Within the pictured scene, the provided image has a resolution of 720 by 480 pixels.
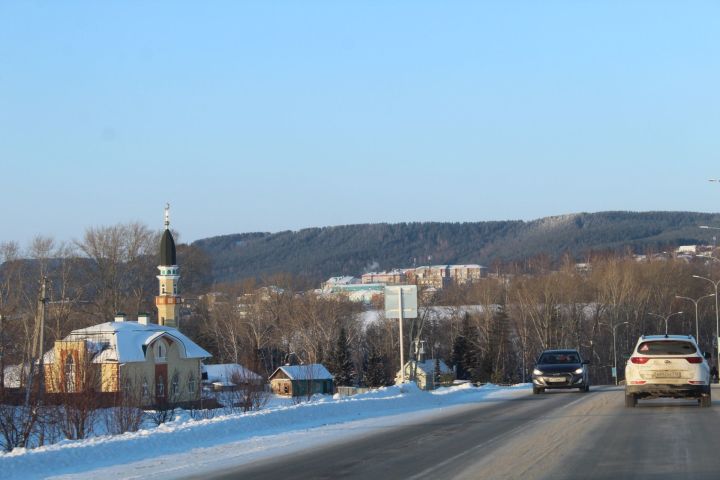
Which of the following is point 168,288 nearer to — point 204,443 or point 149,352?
point 149,352

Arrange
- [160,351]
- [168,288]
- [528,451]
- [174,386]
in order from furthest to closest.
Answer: [168,288] < [160,351] < [174,386] < [528,451]

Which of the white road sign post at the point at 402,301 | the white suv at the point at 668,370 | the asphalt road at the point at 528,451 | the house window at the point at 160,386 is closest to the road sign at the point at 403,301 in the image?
the white road sign post at the point at 402,301

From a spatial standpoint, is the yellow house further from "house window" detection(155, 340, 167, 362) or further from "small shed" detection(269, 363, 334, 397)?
"small shed" detection(269, 363, 334, 397)

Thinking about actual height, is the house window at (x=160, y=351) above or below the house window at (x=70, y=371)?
below

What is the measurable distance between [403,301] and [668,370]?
813 inches

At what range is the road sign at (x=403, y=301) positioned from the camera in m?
44.9

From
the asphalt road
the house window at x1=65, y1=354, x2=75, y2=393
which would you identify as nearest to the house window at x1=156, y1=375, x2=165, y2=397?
the house window at x1=65, y1=354, x2=75, y2=393

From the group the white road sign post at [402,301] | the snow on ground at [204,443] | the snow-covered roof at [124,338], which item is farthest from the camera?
the snow-covered roof at [124,338]

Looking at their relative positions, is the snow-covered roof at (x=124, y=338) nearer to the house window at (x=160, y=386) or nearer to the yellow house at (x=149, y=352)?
the yellow house at (x=149, y=352)

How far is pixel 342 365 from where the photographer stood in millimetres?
94688

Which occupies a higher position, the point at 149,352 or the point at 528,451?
the point at 528,451

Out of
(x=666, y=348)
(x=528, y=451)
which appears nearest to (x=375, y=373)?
(x=666, y=348)

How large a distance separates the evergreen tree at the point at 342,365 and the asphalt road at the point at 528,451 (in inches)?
2727

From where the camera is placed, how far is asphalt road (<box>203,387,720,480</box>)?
14.0 meters
